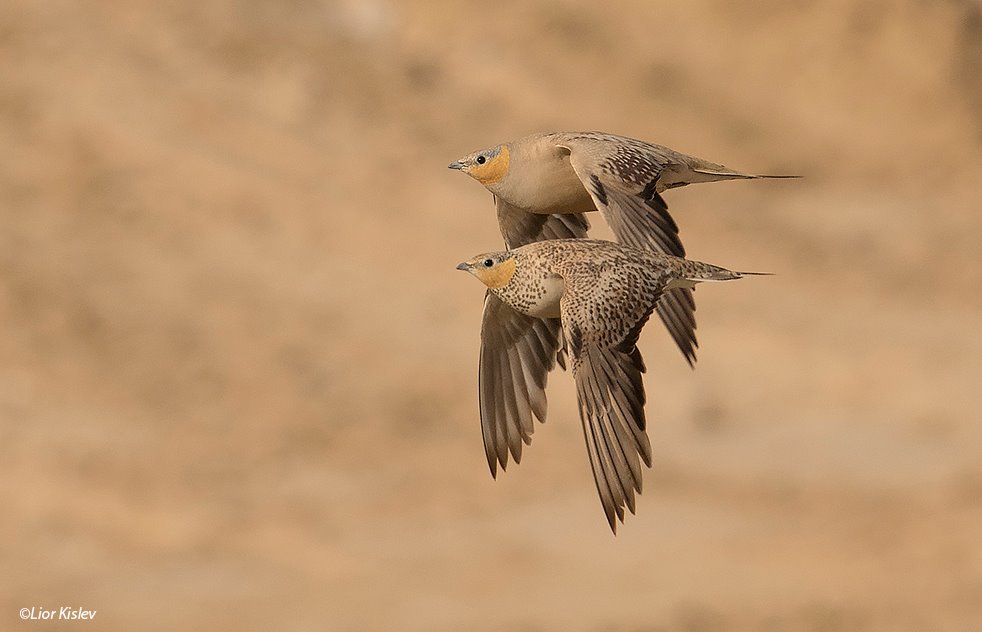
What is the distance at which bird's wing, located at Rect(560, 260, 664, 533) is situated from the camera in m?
6.22

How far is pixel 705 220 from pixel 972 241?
403 centimetres

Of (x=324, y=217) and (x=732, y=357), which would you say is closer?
(x=732, y=357)

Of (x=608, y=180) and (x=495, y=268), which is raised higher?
(x=608, y=180)

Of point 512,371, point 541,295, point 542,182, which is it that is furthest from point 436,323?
point 541,295

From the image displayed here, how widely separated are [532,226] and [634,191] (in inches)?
43.1

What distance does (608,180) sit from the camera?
687 centimetres

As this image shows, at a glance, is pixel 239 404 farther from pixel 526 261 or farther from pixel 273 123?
pixel 526 261

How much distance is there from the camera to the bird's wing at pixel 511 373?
23.8 ft

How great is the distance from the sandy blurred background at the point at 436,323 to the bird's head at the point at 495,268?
41.7ft

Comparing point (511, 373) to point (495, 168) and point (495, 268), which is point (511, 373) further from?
point (495, 168)

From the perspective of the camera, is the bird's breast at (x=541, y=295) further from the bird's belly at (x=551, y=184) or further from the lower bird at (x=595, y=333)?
the bird's belly at (x=551, y=184)

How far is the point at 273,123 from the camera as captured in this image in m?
27.2

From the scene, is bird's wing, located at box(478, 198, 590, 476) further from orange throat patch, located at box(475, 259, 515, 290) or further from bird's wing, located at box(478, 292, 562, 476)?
orange throat patch, located at box(475, 259, 515, 290)

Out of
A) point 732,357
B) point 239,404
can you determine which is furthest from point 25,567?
point 732,357
